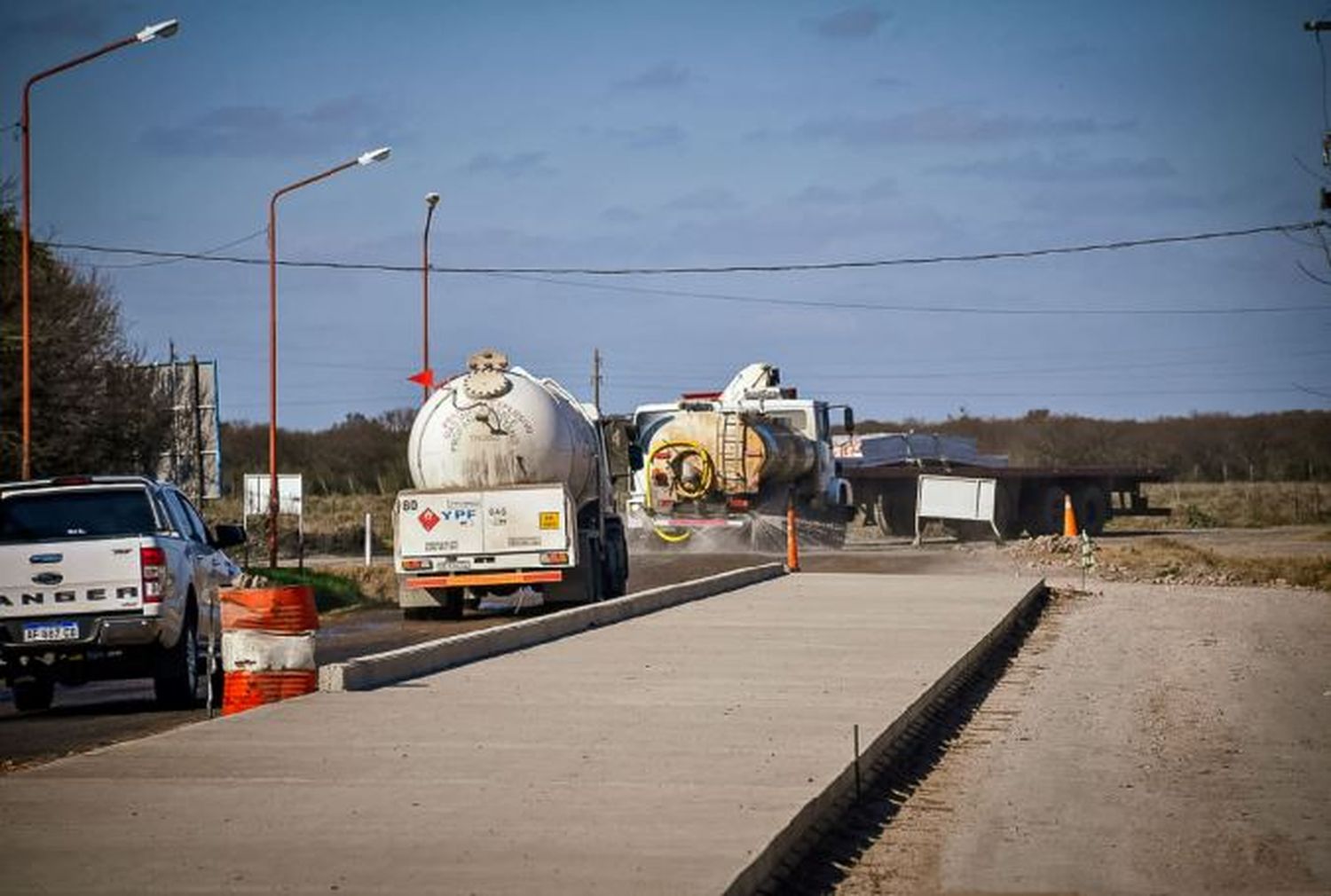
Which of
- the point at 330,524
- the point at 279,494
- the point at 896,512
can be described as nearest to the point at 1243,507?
the point at 896,512

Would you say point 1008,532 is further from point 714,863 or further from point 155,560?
point 714,863

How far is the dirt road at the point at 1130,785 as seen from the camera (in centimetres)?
967

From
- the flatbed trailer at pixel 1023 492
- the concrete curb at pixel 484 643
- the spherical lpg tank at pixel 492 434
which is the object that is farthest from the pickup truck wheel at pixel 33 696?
the flatbed trailer at pixel 1023 492

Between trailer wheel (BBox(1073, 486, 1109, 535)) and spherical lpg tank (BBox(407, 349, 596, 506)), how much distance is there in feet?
96.7

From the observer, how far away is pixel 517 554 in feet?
92.0

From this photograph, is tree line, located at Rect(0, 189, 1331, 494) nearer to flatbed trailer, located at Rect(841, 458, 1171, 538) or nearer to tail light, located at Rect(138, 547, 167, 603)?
flatbed trailer, located at Rect(841, 458, 1171, 538)

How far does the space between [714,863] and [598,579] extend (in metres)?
21.5

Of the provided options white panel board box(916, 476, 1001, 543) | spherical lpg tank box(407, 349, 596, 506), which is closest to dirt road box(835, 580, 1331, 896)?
spherical lpg tank box(407, 349, 596, 506)

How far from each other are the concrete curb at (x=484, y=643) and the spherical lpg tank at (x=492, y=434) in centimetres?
260

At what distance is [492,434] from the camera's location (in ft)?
93.4

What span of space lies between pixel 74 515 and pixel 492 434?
11019 millimetres

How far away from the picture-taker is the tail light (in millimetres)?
17000

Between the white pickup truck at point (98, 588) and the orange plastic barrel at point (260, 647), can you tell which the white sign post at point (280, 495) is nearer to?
the white pickup truck at point (98, 588)

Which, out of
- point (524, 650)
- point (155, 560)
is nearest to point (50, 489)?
point (155, 560)
